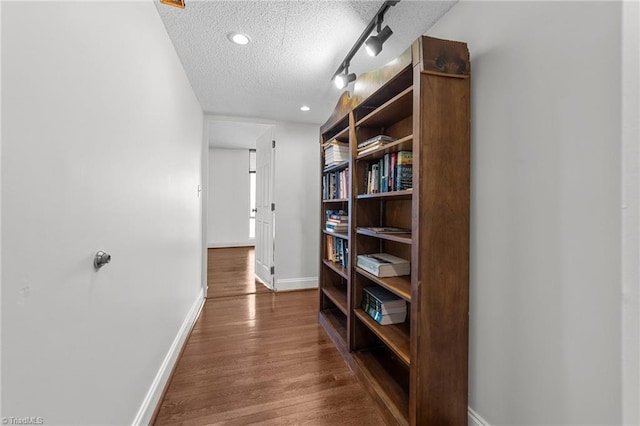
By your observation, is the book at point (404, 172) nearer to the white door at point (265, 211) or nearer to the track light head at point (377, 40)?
the track light head at point (377, 40)

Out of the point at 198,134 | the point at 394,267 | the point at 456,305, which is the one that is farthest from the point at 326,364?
the point at 198,134

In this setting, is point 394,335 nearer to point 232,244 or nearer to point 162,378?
point 162,378

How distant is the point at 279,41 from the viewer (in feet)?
5.96

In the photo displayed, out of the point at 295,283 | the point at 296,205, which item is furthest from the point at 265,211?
the point at 295,283

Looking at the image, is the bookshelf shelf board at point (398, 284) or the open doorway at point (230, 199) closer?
the bookshelf shelf board at point (398, 284)

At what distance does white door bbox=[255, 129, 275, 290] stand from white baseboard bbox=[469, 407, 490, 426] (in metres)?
2.60

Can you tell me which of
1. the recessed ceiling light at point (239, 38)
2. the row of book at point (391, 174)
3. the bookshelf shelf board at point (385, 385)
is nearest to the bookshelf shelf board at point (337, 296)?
the bookshelf shelf board at point (385, 385)

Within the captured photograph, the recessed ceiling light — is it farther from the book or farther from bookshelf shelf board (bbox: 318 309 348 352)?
bookshelf shelf board (bbox: 318 309 348 352)

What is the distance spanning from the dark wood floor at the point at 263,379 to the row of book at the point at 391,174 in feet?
4.26

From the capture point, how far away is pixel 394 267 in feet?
5.69

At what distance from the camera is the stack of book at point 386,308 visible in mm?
1761

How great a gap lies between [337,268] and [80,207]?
183 centimetres

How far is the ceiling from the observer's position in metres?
1.52

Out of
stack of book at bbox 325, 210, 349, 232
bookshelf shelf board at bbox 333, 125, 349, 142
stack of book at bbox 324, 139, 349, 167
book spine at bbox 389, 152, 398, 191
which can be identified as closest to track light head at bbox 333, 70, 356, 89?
bookshelf shelf board at bbox 333, 125, 349, 142
